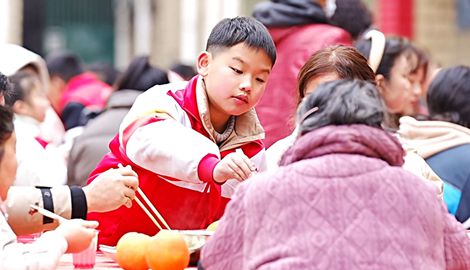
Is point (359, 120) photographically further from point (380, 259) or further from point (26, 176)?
point (26, 176)

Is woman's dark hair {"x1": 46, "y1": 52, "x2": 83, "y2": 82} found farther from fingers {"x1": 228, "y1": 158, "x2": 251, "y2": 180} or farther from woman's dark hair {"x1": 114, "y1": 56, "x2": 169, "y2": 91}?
fingers {"x1": 228, "y1": 158, "x2": 251, "y2": 180}

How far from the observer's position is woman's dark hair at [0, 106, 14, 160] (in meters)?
3.61

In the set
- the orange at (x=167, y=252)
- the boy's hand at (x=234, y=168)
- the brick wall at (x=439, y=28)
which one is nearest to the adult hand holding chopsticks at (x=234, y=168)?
the boy's hand at (x=234, y=168)

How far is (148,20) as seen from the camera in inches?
969

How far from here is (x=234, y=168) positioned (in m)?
3.94

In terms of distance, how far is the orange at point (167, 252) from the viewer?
12.3 ft

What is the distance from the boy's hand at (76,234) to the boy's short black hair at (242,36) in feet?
2.91

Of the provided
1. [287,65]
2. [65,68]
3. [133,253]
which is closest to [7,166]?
[133,253]

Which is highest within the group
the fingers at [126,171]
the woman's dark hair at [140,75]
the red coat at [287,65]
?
the fingers at [126,171]

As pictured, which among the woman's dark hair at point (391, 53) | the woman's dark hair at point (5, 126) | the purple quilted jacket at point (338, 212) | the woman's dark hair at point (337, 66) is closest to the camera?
the purple quilted jacket at point (338, 212)

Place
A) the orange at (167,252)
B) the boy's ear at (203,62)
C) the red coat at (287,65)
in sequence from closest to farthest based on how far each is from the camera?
the orange at (167,252) → the boy's ear at (203,62) → the red coat at (287,65)

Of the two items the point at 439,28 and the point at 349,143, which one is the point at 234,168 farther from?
the point at 439,28

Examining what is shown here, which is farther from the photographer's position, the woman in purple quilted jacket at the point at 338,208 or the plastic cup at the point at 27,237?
the plastic cup at the point at 27,237

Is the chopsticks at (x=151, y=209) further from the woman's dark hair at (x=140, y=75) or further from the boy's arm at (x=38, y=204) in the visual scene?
the woman's dark hair at (x=140, y=75)
